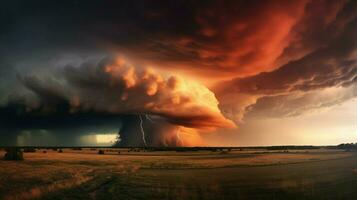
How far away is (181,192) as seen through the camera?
3131cm

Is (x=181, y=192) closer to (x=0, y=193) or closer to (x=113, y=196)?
(x=113, y=196)

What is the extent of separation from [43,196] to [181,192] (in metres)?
11.6

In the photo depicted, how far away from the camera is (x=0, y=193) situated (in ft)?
93.1

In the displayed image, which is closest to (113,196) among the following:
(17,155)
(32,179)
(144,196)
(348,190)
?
(144,196)

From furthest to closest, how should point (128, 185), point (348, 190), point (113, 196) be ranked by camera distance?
point (128, 185), point (348, 190), point (113, 196)

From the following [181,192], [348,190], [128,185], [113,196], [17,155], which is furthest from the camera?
[17,155]

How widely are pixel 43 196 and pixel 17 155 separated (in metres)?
50.0

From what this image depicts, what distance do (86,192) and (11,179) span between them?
11396mm

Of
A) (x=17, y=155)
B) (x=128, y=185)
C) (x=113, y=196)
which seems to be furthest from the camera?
(x=17, y=155)

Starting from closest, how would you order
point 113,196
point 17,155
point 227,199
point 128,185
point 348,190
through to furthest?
point 227,199 < point 113,196 < point 348,190 < point 128,185 < point 17,155

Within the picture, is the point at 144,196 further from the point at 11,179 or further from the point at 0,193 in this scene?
the point at 11,179

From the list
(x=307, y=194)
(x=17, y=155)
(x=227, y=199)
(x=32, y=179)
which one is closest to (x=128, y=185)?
(x=32, y=179)

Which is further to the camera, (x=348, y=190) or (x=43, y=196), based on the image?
(x=348, y=190)

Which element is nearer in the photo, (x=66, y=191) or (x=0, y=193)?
(x=0, y=193)
